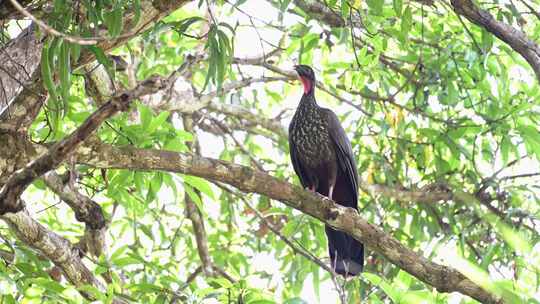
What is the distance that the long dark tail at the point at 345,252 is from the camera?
4.62 metres

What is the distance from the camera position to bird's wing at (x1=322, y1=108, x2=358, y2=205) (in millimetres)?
4855

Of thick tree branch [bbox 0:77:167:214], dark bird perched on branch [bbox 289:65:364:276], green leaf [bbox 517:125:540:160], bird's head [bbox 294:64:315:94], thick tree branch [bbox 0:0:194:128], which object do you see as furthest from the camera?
bird's head [bbox 294:64:315:94]

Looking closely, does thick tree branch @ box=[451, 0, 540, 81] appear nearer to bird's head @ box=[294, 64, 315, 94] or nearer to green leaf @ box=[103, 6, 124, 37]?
green leaf @ box=[103, 6, 124, 37]

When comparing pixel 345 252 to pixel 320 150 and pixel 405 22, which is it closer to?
pixel 320 150

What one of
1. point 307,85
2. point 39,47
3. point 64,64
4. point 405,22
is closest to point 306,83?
point 307,85

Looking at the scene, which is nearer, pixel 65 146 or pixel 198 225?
pixel 65 146

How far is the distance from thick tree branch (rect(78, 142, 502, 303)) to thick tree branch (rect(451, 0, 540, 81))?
37.2 inches

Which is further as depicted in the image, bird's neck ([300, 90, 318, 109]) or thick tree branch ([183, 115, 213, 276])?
bird's neck ([300, 90, 318, 109])

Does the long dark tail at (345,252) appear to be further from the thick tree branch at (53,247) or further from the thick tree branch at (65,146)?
the thick tree branch at (65,146)

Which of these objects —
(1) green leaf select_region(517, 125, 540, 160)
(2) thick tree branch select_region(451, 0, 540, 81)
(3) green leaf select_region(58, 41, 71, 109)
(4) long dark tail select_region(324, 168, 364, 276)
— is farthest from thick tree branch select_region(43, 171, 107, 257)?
(1) green leaf select_region(517, 125, 540, 160)

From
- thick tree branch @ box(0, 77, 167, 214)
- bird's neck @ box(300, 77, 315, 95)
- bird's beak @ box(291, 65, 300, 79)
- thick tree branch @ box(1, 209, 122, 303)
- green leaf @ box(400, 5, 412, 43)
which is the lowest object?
thick tree branch @ box(0, 77, 167, 214)

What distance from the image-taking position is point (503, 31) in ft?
10.5

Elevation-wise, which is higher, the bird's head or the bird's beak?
the bird's beak

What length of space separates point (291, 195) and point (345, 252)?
5.43 feet
